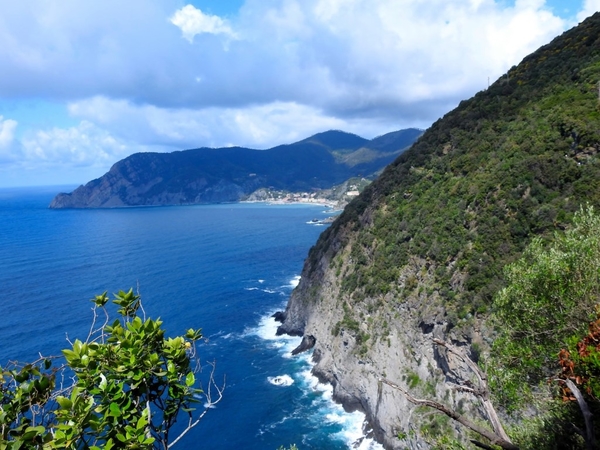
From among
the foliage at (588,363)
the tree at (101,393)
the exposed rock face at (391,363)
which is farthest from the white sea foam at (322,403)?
the tree at (101,393)

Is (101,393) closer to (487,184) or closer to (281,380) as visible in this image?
(487,184)

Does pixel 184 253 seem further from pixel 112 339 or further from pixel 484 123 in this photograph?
pixel 112 339

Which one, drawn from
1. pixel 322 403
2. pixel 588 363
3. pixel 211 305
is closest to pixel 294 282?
pixel 211 305

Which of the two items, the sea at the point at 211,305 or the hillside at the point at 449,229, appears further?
the sea at the point at 211,305

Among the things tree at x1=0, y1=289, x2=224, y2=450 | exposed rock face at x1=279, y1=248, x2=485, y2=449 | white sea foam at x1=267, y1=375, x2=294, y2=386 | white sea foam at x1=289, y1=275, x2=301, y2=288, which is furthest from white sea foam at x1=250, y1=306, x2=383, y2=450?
tree at x1=0, y1=289, x2=224, y2=450

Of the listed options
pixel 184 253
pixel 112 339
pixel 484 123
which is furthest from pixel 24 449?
pixel 184 253

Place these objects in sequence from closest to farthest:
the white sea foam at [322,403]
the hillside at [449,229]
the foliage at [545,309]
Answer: the foliage at [545,309] → the hillside at [449,229] → the white sea foam at [322,403]

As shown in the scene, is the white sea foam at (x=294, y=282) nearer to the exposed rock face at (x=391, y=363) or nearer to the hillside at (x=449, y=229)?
the hillside at (x=449, y=229)
